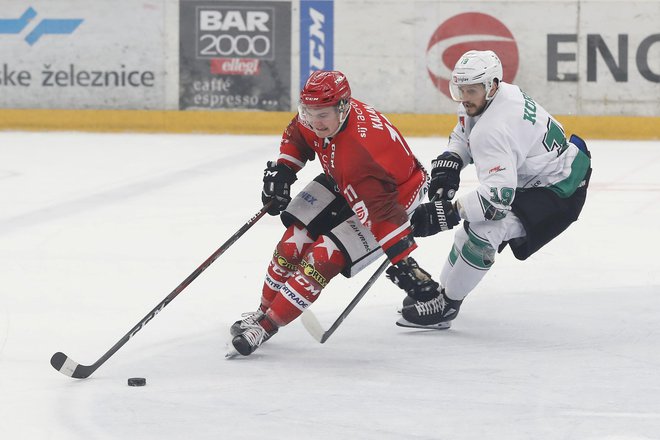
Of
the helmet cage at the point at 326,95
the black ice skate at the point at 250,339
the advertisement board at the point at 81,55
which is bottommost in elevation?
the advertisement board at the point at 81,55

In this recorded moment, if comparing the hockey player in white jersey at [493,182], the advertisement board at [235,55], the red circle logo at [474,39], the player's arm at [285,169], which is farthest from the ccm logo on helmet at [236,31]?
the player's arm at [285,169]

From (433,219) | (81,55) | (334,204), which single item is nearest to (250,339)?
(334,204)

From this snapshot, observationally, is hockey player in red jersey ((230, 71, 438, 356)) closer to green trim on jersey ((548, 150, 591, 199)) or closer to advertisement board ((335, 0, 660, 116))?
green trim on jersey ((548, 150, 591, 199))

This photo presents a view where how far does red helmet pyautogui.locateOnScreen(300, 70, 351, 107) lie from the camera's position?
3.51 m

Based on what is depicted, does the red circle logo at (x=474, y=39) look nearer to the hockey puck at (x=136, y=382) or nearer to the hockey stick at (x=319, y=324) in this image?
the hockey stick at (x=319, y=324)

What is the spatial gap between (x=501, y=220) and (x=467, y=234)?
0.13m

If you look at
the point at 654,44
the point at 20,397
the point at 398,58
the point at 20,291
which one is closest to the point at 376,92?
the point at 398,58

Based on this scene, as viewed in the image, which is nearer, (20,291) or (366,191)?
(366,191)

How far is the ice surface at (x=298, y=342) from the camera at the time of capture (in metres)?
2.99

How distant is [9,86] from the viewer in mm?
10406

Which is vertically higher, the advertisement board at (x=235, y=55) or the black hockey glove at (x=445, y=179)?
the black hockey glove at (x=445, y=179)

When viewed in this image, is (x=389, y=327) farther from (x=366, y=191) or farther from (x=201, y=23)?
(x=201, y=23)

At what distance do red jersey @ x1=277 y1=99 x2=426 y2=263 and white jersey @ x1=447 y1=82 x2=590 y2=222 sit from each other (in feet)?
0.80

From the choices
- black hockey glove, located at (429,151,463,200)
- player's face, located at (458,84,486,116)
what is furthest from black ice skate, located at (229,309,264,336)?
player's face, located at (458,84,486,116)
